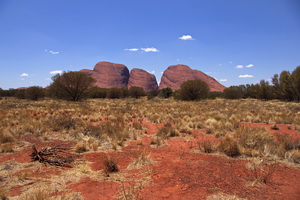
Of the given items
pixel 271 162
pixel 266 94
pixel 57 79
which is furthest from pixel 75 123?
pixel 266 94

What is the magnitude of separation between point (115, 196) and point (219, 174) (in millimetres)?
2495

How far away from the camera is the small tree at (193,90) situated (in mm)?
35463

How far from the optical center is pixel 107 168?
14.2 feet

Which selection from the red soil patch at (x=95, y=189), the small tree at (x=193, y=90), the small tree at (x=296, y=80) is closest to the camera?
the red soil patch at (x=95, y=189)

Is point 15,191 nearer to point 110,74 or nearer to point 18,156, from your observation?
point 18,156

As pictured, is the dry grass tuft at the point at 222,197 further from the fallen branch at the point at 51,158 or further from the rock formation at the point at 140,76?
the rock formation at the point at 140,76

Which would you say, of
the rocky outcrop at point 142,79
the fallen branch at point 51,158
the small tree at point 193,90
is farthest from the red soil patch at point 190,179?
the rocky outcrop at point 142,79

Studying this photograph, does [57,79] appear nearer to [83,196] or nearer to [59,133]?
[59,133]

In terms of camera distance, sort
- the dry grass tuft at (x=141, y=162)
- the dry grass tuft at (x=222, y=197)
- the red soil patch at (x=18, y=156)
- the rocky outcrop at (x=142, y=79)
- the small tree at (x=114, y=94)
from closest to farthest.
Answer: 1. the dry grass tuft at (x=222, y=197)
2. the dry grass tuft at (x=141, y=162)
3. the red soil patch at (x=18, y=156)
4. the small tree at (x=114, y=94)
5. the rocky outcrop at (x=142, y=79)

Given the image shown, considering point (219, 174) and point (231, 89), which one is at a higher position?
point (231, 89)

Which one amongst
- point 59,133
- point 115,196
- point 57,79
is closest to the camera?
point 115,196

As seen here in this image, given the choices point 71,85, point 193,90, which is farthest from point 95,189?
point 71,85

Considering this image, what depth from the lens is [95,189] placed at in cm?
350

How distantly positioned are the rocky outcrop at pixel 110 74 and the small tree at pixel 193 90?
112999mm
